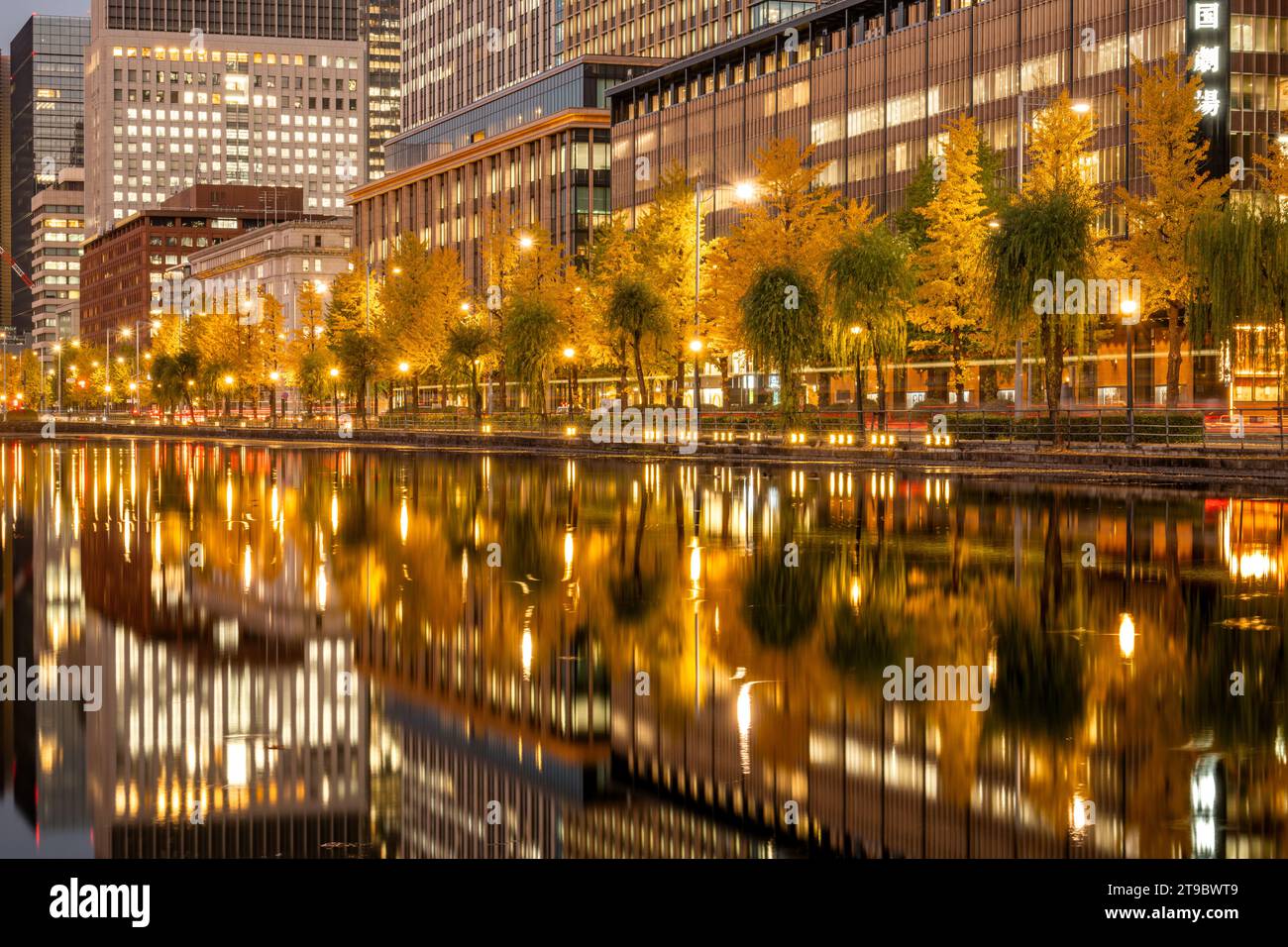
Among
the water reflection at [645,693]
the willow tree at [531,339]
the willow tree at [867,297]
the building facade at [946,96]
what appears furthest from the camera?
the building facade at [946,96]

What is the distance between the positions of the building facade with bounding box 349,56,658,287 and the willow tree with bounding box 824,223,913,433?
63.9 meters

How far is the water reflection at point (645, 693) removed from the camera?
8.51 metres

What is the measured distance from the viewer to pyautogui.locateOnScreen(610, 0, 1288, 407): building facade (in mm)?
80188

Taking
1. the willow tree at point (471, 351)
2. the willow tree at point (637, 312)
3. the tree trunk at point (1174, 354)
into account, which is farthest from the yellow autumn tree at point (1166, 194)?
the willow tree at point (471, 351)

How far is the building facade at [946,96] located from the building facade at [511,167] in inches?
158

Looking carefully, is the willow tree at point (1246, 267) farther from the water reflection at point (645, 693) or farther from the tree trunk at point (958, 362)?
the water reflection at point (645, 693)

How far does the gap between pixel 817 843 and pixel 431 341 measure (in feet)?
282

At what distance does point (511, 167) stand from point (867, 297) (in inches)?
3561

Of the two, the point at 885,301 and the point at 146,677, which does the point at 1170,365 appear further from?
the point at 146,677

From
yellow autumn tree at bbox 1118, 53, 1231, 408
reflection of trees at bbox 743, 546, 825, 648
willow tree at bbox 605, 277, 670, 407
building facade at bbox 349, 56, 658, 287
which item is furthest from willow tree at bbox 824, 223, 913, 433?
building facade at bbox 349, 56, 658, 287

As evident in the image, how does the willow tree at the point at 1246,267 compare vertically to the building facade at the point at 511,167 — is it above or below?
below

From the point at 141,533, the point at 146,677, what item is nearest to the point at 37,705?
the point at 146,677

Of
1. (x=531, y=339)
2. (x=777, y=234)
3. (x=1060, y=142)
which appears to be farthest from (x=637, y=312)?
(x=1060, y=142)
